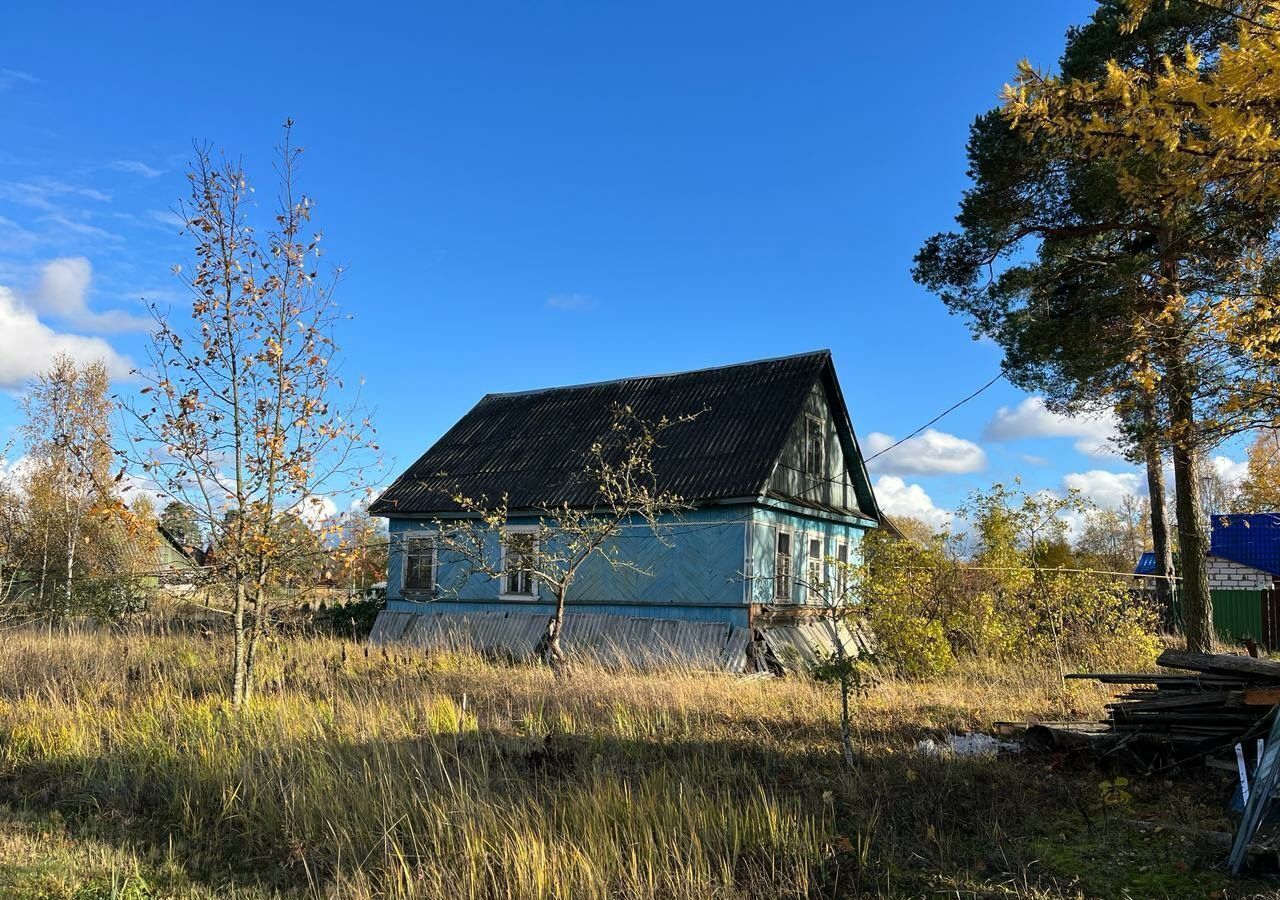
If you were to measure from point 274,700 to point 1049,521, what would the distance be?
11.3 metres

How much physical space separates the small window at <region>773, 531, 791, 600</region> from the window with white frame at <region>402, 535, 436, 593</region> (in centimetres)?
785

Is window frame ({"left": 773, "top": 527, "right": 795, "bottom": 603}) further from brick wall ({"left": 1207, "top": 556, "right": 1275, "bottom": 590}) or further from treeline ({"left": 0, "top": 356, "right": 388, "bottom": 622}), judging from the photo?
brick wall ({"left": 1207, "top": 556, "right": 1275, "bottom": 590})

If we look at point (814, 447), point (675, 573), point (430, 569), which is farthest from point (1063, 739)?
point (430, 569)

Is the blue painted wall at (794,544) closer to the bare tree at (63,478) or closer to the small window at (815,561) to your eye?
the small window at (815,561)

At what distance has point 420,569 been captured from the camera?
19.2 m

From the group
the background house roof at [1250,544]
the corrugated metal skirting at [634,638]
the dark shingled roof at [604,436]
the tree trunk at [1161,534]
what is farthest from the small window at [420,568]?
the background house roof at [1250,544]

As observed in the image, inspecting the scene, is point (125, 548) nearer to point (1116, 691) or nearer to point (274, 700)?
point (274, 700)

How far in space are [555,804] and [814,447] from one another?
45.4 ft

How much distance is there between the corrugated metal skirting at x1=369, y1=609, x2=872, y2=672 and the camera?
1469 centimetres

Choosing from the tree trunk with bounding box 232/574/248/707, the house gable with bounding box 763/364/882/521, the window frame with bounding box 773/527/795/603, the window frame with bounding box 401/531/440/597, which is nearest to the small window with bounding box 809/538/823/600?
the house gable with bounding box 763/364/882/521

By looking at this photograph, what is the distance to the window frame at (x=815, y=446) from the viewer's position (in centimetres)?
1769

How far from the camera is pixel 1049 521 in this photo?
13141 mm

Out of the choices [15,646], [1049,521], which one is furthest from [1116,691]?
[15,646]

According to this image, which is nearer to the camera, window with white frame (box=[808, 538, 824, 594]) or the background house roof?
window with white frame (box=[808, 538, 824, 594])
